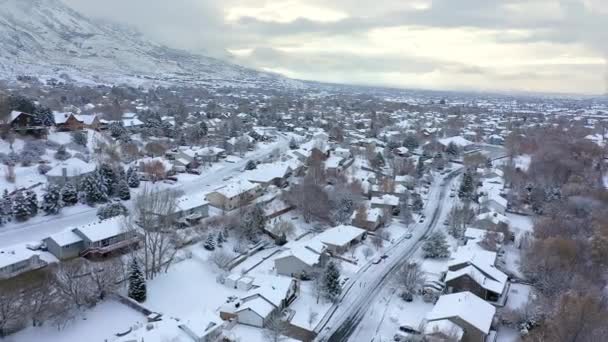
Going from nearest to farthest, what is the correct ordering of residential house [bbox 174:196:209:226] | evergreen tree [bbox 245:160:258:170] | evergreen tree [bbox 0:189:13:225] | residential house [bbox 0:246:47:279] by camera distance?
residential house [bbox 0:246:47:279], evergreen tree [bbox 0:189:13:225], residential house [bbox 174:196:209:226], evergreen tree [bbox 245:160:258:170]

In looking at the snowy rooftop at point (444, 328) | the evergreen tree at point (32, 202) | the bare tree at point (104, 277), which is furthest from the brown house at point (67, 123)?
the snowy rooftop at point (444, 328)

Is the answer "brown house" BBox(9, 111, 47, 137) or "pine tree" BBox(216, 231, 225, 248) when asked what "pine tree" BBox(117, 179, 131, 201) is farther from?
"brown house" BBox(9, 111, 47, 137)

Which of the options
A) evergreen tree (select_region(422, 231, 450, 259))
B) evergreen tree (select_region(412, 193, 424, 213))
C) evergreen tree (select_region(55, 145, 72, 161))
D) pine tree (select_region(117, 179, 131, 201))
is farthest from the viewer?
evergreen tree (select_region(55, 145, 72, 161))

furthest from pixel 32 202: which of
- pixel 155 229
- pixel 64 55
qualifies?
pixel 64 55

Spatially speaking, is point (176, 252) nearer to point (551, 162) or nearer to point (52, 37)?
point (551, 162)

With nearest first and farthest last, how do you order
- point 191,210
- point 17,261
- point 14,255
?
point 17,261 < point 14,255 < point 191,210

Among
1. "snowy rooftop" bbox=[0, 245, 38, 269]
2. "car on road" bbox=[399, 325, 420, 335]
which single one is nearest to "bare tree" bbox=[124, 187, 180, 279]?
"snowy rooftop" bbox=[0, 245, 38, 269]

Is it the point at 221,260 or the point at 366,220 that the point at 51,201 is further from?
the point at 366,220

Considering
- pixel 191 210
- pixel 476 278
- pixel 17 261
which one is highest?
pixel 17 261

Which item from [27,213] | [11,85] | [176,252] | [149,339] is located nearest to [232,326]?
[149,339]
